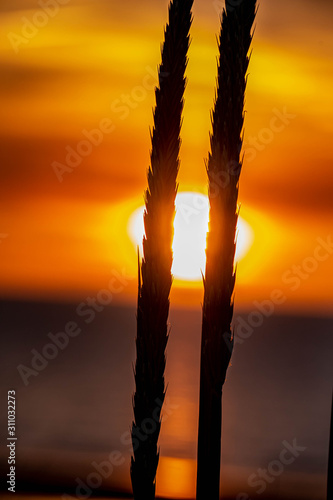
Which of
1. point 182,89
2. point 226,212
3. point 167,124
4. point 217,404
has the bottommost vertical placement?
point 217,404

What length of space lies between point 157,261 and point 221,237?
32cm

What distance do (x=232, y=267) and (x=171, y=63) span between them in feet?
3.42

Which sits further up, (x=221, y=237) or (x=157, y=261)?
(x=221, y=237)

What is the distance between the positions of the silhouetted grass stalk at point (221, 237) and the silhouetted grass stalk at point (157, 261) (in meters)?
0.19

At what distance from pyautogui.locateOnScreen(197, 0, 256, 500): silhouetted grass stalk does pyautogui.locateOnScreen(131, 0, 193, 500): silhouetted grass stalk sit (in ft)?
0.62

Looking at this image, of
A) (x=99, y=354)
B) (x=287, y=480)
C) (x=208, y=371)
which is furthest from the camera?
(x=99, y=354)

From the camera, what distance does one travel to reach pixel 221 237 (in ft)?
9.11

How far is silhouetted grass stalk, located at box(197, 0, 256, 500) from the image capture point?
2752mm

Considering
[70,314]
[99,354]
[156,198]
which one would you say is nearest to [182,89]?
[156,198]

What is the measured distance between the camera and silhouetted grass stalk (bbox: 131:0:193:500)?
2807mm

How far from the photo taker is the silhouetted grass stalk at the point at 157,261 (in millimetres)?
2807

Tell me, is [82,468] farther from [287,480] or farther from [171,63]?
[171,63]

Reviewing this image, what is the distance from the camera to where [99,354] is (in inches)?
539

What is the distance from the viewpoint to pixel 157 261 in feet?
9.27
